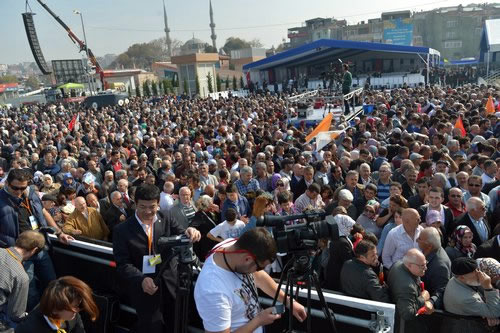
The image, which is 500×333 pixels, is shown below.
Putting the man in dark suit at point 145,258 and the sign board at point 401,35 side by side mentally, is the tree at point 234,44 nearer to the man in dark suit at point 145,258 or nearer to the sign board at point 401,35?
the sign board at point 401,35

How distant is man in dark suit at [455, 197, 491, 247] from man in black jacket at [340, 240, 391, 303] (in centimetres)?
182

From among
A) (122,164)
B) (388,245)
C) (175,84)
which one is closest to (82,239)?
(388,245)

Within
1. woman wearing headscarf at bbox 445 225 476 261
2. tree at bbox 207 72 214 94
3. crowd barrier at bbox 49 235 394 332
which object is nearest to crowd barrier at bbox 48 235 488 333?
→ crowd barrier at bbox 49 235 394 332

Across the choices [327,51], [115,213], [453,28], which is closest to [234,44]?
[453,28]

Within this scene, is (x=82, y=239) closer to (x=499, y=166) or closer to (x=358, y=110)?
(x=499, y=166)

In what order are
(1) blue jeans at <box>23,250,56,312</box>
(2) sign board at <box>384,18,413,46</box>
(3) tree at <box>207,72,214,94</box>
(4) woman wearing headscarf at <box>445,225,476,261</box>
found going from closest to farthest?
(1) blue jeans at <box>23,250,56,312</box> < (4) woman wearing headscarf at <box>445,225,476,261</box> < (3) tree at <box>207,72,214,94</box> < (2) sign board at <box>384,18,413,46</box>

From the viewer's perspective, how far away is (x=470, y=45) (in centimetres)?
7569

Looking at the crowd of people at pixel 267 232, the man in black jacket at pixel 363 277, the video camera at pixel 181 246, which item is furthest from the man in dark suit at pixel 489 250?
the video camera at pixel 181 246

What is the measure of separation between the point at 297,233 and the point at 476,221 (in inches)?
133

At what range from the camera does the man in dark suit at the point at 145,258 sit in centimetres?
304

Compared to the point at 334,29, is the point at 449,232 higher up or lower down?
lower down

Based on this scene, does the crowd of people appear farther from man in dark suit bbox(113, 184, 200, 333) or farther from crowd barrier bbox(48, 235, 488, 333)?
crowd barrier bbox(48, 235, 488, 333)

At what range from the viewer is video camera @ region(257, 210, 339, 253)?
213cm

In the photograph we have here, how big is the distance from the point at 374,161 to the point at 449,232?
116 inches
